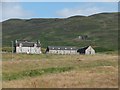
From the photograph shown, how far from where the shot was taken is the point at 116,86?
79.0 ft

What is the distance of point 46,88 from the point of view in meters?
23.0

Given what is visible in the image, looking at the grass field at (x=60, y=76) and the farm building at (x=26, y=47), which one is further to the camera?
the farm building at (x=26, y=47)

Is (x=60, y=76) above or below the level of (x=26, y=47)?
below

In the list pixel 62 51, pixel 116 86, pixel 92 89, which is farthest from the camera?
pixel 62 51

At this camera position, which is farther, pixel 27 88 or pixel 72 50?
pixel 72 50

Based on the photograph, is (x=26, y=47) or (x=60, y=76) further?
(x=26, y=47)

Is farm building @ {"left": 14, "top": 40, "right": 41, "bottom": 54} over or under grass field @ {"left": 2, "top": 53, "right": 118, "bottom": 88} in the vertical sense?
Answer: over

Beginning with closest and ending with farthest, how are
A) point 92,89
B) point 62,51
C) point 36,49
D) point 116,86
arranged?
point 92,89
point 116,86
point 36,49
point 62,51

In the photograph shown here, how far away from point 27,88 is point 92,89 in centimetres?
435

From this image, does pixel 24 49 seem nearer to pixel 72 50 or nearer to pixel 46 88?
pixel 72 50

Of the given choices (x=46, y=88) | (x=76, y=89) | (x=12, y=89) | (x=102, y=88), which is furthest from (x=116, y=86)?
(x=12, y=89)

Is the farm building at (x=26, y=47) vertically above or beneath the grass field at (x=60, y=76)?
above

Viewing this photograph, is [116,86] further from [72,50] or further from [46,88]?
[72,50]

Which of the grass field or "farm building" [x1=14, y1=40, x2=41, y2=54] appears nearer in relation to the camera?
the grass field
